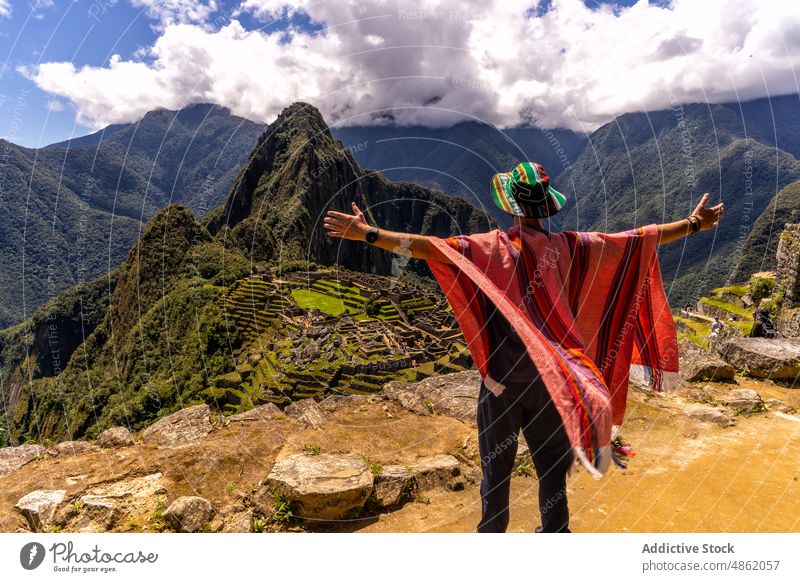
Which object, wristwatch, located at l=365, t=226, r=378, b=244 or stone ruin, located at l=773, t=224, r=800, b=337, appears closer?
wristwatch, located at l=365, t=226, r=378, b=244

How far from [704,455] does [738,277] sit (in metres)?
53.4

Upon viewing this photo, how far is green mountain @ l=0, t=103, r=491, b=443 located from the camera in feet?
110

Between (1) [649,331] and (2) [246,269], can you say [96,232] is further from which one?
(1) [649,331]

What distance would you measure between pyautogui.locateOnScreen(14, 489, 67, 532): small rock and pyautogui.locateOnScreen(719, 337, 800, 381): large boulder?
10354 millimetres

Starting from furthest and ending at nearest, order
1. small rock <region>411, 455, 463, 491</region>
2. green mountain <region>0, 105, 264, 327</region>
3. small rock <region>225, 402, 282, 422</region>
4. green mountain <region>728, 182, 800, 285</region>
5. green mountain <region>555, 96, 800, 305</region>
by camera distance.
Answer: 1. green mountain <region>0, 105, 264, 327</region>
2. green mountain <region>555, 96, 800, 305</region>
3. green mountain <region>728, 182, 800, 285</region>
4. small rock <region>225, 402, 282, 422</region>
5. small rock <region>411, 455, 463, 491</region>

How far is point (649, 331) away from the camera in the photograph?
3.47 meters

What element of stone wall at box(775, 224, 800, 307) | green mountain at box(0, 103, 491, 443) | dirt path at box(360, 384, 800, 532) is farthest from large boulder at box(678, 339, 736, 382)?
stone wall at box(775, 224, 800, 307)

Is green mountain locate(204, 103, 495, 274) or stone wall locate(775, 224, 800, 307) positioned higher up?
green mountain locate(204, 103, 495, 274)

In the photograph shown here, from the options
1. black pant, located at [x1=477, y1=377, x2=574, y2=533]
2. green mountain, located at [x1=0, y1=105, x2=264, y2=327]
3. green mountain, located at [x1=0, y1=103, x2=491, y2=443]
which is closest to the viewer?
black pant, located at [x1=477, y1=377, x2=574, y2=533]

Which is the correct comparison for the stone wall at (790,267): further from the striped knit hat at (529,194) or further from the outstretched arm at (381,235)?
the outstretched arm at (381,235)

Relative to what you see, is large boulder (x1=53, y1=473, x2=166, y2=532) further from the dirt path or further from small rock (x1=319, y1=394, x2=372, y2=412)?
small rock (x1=319, y1=394, x2=372, y2=412)

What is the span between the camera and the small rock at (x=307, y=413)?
582 cm

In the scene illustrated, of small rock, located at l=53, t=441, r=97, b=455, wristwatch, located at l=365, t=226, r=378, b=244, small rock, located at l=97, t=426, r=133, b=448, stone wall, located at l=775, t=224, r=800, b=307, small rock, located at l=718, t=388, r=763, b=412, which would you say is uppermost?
stone wall, located at l=775, t=224, r=800, b=307
